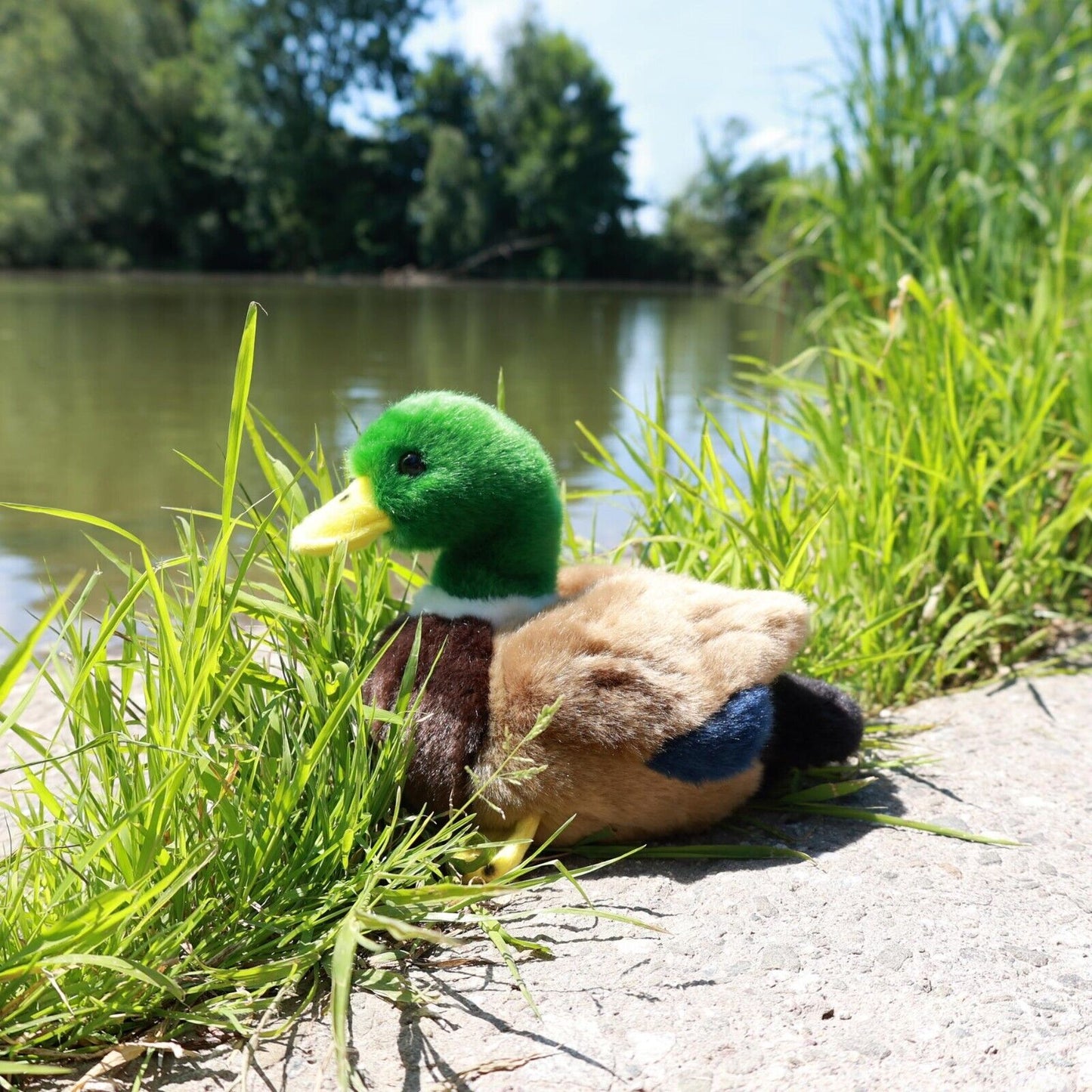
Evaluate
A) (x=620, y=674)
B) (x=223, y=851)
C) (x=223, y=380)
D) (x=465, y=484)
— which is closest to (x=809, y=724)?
(x=620, y=674)

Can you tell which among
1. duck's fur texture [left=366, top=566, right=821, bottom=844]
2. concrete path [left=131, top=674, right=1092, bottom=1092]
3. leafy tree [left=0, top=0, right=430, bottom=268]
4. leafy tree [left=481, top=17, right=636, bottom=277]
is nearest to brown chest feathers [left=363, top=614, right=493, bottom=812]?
duck's fur texture [left=366, top=566, right=821, bottom=844]

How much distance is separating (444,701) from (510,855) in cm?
28

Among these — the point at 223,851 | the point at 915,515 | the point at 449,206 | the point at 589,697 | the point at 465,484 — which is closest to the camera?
the point at 223,851

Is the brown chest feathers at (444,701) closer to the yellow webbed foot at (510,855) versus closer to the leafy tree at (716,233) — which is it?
the yellow webbed foot at (510,855)

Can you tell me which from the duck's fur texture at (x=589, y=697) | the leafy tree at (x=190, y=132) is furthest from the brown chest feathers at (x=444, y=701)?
→ the leafy tree at (x=190, y=132)

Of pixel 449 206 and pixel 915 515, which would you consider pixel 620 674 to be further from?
pixel 449 206

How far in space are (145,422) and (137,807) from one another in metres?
7.26

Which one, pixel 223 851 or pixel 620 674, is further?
pixel 620 674

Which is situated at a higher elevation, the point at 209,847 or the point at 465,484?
the point at 465,484

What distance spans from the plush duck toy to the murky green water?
1.33ft

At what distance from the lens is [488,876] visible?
179cm

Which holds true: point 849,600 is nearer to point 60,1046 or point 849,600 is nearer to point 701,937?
point 701,937

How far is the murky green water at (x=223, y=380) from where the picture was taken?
593 cm

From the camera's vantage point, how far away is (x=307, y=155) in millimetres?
46812
